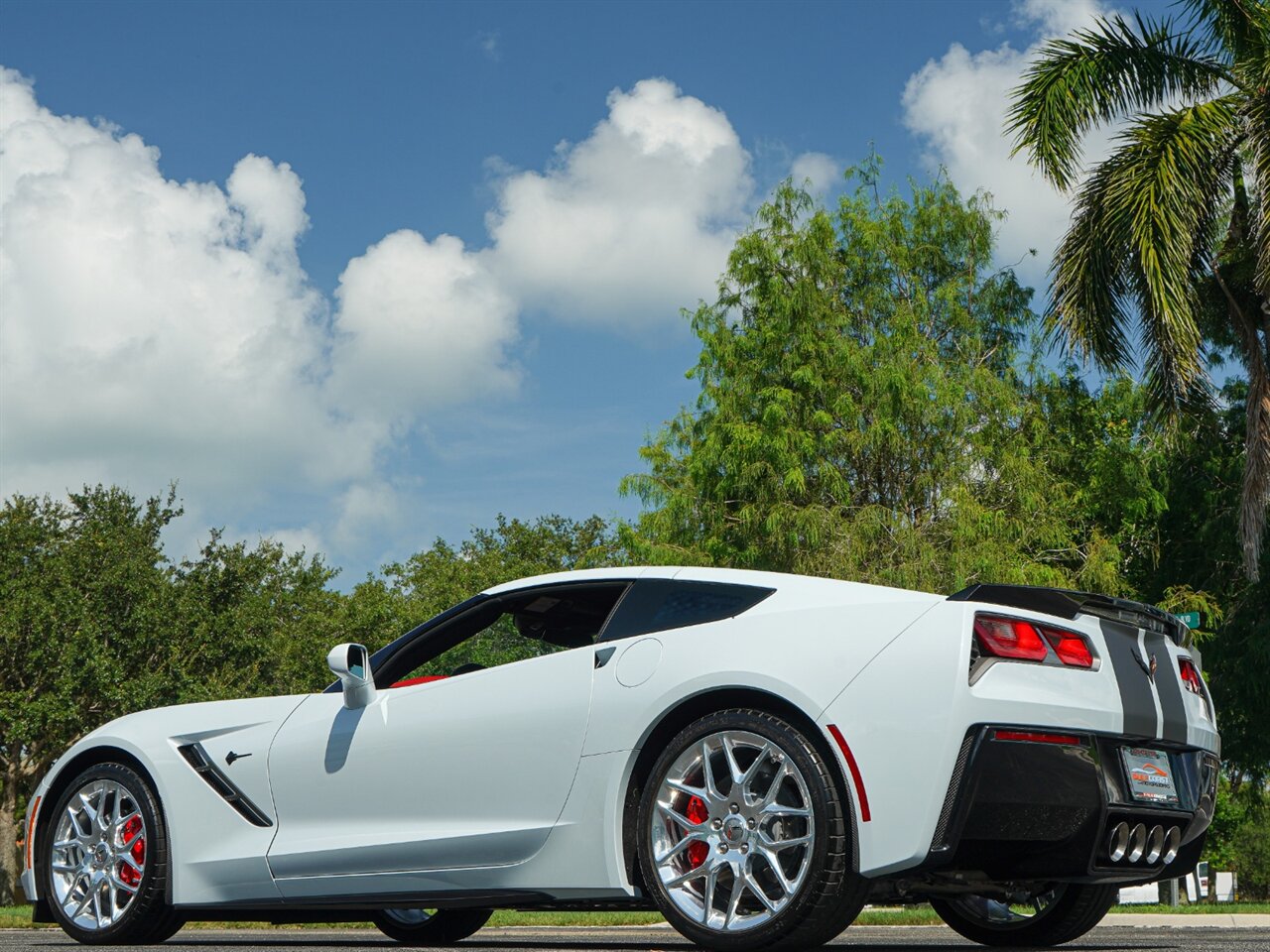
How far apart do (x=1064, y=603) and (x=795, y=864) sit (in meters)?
1.29

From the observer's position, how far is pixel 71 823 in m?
6.67

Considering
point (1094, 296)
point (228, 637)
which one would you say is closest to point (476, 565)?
point (228, 637)

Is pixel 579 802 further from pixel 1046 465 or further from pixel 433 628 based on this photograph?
pixel 1046 465

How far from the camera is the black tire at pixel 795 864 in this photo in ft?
15.6

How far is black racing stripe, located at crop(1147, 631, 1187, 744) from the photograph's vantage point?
5.25 m

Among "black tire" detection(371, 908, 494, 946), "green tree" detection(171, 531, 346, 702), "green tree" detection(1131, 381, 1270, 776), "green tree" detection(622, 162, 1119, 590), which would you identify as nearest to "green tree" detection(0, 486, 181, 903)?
"green tree" detection(171, 531, 346, 702)

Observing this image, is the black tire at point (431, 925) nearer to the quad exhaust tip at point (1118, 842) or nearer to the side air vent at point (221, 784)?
the side air vent at point (221, 784)

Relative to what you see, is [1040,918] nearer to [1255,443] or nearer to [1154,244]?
[1154,244]

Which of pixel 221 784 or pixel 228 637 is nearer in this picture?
pixel 221 784

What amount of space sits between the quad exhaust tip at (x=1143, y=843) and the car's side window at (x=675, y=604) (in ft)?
4.71

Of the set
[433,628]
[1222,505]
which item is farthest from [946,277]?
[433,628]

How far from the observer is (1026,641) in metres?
4.91

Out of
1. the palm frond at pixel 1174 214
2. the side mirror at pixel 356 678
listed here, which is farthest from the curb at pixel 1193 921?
the side mirror at pixel 356 678

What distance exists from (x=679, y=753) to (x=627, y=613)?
692mm
